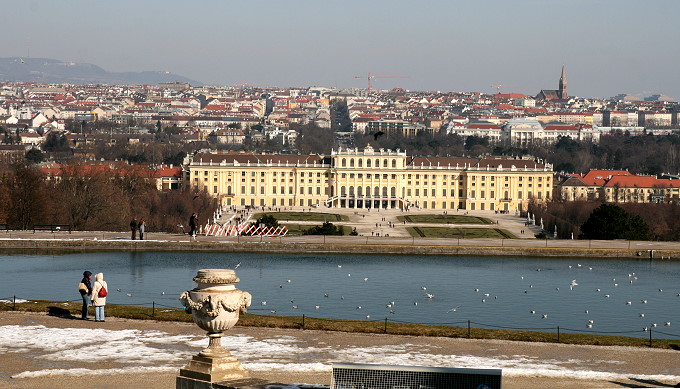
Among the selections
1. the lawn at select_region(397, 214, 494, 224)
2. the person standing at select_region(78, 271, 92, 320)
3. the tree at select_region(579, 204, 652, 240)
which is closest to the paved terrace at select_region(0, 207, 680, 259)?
the tree at select_region(579, 204, 652, 240)

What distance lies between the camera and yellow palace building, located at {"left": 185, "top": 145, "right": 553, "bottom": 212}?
84.5 meters

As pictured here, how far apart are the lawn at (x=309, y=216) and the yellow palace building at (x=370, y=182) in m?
14.1

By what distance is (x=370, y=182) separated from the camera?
86.5m

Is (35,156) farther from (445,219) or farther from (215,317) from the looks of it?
(215,317)

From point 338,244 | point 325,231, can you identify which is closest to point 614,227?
point 325,231

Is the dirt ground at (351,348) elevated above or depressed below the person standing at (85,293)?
below

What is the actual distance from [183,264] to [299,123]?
14879 cm

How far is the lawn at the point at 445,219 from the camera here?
65000 millimetres

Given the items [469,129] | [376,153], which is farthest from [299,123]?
[376,153]

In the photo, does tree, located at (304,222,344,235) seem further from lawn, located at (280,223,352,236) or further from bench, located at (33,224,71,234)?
bench, located at (33,224,71,234)

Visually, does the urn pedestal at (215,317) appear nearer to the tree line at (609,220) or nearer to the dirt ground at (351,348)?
the dirt ground at (351,348)

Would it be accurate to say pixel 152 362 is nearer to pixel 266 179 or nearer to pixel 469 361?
pixel 469 361

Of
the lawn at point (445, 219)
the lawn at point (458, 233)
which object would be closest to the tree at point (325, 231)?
the lawn at point (458, 233)

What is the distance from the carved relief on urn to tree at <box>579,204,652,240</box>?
3916 centimetres
